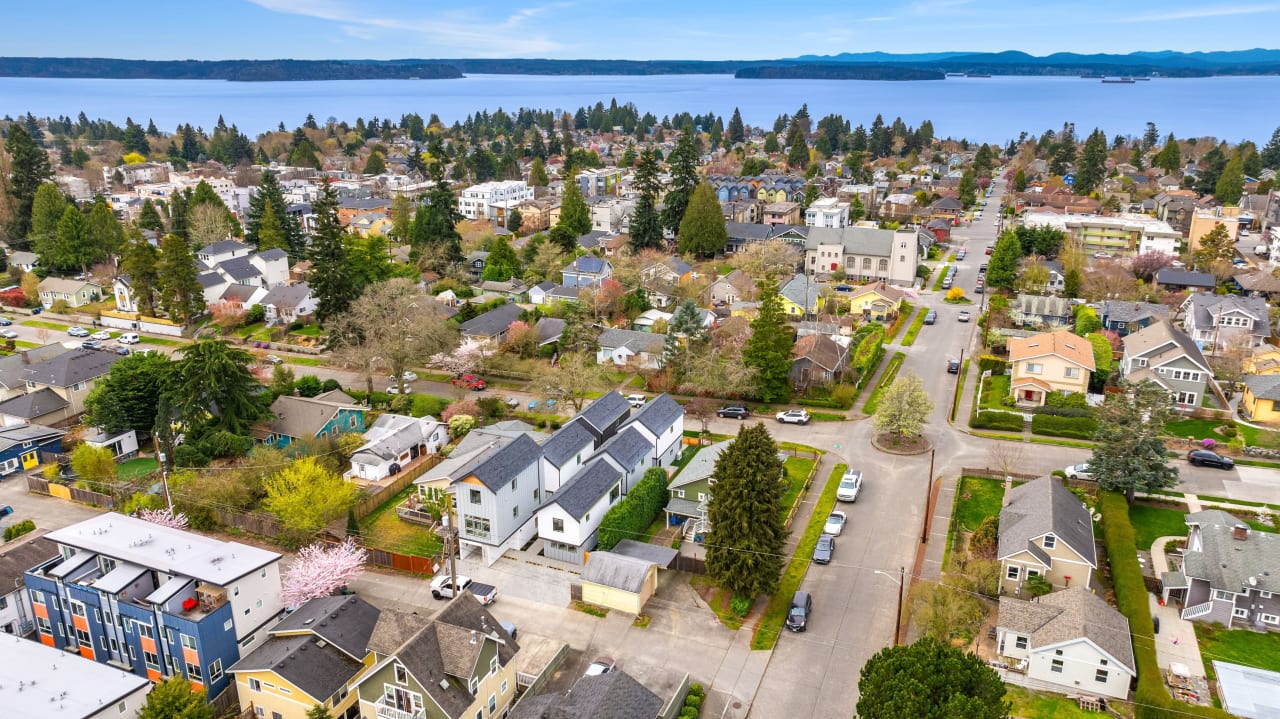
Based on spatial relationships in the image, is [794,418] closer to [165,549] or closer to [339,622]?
[339,622]

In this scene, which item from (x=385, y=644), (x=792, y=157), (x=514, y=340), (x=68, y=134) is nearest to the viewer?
(x=385, y=644)

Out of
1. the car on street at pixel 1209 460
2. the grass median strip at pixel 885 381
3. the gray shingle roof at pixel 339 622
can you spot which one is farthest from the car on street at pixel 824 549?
the car on street at pixel 1209 460

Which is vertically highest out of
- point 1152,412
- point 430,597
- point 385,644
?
point 1152,412

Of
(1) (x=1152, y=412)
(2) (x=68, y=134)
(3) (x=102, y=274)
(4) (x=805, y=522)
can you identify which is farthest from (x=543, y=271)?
(2) (x=68, y=134)

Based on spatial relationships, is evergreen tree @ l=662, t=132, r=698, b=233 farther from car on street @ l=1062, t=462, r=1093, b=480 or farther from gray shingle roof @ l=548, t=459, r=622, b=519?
gray shingle roof @ l=548, t=459, r=622, b=519

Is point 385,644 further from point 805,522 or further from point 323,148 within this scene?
point 323,148

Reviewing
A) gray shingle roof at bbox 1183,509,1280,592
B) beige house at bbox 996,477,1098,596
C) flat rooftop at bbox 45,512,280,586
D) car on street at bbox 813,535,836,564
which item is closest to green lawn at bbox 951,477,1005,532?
beige house at bbox 996,477,1098,596

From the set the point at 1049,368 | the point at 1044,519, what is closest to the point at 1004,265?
the point at 1049,368

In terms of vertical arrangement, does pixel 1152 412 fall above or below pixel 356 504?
above

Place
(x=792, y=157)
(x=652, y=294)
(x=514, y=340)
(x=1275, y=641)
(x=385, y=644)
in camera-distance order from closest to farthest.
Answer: (x=385, y=644), (x=1275, y=641), (x=514, y=340), (x=652, y=294), (x=792, y=157)
